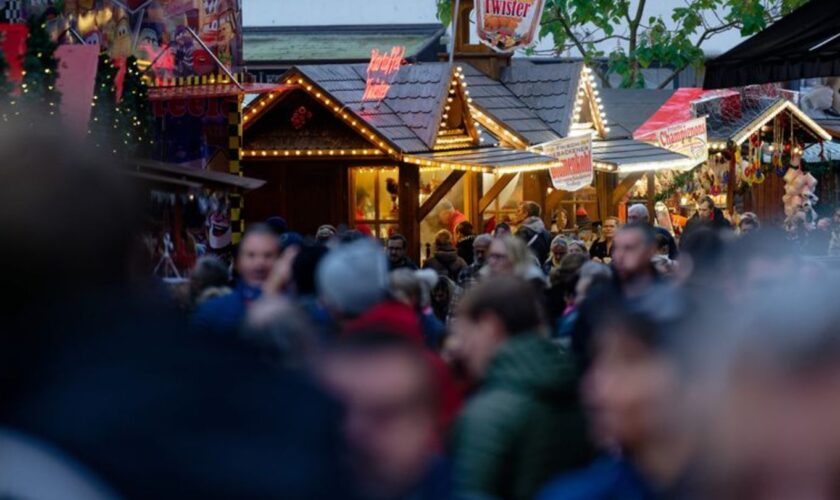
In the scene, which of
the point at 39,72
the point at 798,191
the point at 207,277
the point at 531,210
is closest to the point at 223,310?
the point at 207,277

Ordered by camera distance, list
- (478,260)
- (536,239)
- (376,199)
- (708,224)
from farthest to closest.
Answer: (376,199) < (536,239) < (478,260) < (708,224)

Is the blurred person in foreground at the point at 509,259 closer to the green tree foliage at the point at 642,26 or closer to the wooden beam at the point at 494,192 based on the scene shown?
the wooden beam at the point at 494,192

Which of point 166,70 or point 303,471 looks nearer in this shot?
point 303,471

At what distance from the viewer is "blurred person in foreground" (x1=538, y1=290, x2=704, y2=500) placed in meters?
3.60

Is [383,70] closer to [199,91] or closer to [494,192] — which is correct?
[494,192]

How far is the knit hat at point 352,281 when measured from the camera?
584cm

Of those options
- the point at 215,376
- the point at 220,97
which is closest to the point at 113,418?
the point at 215,376

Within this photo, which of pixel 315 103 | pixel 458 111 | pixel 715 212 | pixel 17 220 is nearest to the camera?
pixel 17 220

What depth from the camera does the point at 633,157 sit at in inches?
1062

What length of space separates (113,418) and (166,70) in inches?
670

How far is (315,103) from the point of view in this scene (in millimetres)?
22359

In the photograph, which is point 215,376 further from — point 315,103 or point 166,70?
point 315,103

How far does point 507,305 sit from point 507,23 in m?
21.0

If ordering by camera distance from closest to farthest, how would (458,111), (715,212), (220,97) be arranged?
(715,212) < (220,97) < (458,111)
